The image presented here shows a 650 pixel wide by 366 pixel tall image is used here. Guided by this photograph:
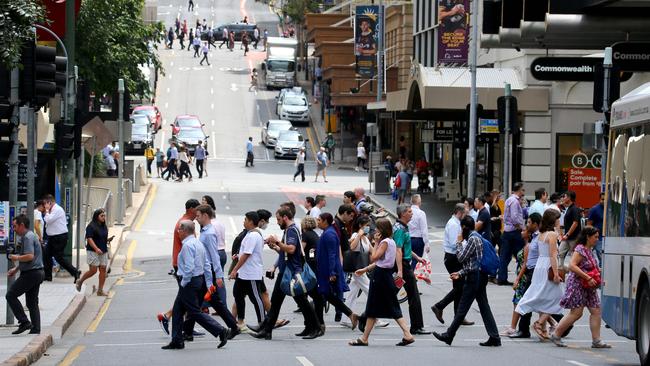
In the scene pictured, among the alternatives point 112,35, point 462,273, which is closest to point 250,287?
point 462,273

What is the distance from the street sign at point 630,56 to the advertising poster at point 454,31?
2590 cm

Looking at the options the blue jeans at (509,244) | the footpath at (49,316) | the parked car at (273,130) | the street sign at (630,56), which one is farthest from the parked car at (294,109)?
the street sign at (630,56)

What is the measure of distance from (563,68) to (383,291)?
8.80m

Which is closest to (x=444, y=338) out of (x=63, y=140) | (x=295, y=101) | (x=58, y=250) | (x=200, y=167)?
(x=63, y=140)

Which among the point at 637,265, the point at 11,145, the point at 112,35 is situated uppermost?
the point at 112,35

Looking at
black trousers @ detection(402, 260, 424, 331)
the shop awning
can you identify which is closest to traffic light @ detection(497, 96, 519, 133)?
the shop awning

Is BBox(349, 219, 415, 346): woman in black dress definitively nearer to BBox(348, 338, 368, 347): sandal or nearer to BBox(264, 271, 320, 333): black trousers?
BBox(348, 338, 368, 347): sandal

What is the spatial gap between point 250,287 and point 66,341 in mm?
2549

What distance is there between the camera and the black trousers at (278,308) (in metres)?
17.7

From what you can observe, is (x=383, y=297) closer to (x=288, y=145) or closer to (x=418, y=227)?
(x=418, y=227)

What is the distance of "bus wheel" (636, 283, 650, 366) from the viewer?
14.1 m

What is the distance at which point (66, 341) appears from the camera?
18.1m

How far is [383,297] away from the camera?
16641 mm

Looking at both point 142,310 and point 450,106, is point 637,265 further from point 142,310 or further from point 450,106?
point 450,106
